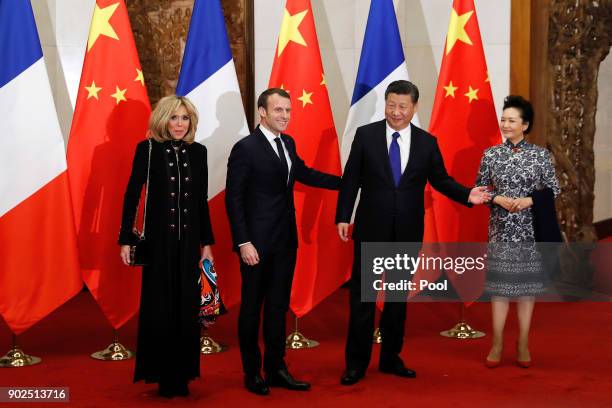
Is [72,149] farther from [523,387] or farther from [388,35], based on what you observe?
[523,387]

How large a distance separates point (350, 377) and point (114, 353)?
1462 millimetres

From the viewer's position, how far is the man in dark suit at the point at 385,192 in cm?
389

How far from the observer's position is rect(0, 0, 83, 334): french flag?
418 cm

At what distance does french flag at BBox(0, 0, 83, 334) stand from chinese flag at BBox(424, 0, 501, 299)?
2.30 m

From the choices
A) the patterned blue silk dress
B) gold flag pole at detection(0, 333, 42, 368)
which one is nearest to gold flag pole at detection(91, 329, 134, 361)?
gold flag pole at detection(0, 333, 42, 368)

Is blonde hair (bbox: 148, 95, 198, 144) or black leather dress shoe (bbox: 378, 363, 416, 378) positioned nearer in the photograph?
blonde hair (bbox: 148, 95, 198, 144)

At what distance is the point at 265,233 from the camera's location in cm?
372

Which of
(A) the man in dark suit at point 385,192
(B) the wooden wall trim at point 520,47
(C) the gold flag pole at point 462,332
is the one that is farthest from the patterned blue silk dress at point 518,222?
(B) the wooden wall trim at point 520,47

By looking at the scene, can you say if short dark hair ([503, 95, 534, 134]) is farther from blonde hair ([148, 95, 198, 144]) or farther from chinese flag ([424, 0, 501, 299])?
blonde hair ([148, 95, 198, 144])

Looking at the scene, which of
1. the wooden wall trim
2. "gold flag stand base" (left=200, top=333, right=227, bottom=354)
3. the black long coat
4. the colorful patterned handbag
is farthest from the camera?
the wooden wall trim

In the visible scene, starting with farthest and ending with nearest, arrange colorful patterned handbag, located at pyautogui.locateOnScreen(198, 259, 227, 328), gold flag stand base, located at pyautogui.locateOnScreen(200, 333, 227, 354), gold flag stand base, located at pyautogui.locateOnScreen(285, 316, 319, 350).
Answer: gold flag stand base, located at pyautogui.locateOnScreen(285, 316, 319, 350)
gold flag stand base, located at pyautogui.locateOnScreen(200, 333, 227, 354)
colorful patterned handbag, located at pyautogui.locateOnScreen(198, 259, 227, 328)

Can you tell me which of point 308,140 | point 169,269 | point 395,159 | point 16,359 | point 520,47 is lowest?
point 16,359

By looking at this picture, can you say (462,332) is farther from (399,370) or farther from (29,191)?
(29,191)

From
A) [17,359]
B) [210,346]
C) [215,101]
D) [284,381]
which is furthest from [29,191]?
[284,381]
